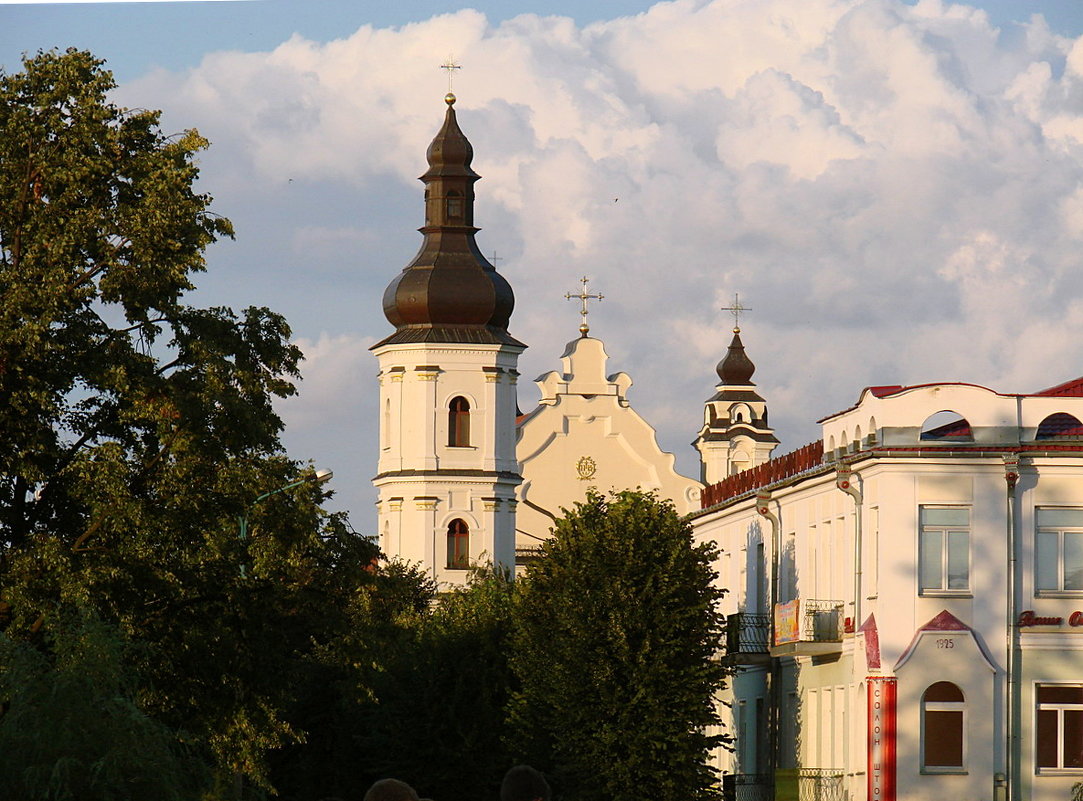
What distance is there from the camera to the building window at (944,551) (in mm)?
45438

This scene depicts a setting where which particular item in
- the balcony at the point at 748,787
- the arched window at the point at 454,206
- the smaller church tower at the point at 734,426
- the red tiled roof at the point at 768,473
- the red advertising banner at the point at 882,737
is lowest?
the balcony at the point at 748,787

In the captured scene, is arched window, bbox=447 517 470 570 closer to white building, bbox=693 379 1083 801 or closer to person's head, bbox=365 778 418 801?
white building, bbox=693 379 1083 801

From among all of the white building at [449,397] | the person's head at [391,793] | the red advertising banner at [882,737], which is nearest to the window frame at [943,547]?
the red advertising banner at [882,737]

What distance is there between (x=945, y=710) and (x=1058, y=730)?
211cm

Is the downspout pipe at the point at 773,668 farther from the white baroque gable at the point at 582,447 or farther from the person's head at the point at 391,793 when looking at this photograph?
the white baroque gable at the point at 582,447

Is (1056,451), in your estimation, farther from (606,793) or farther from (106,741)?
(106,741)

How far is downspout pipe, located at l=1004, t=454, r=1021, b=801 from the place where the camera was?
146 ft

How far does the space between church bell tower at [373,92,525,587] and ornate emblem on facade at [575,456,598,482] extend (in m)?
10.4

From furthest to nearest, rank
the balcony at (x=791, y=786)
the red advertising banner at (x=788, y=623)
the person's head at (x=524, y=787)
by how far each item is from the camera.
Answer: the red advertising banner at (x=788, y=623)
the balcony at (x=791, y=786)
the person's head at (x=524, y=787)

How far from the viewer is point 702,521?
2517 inches

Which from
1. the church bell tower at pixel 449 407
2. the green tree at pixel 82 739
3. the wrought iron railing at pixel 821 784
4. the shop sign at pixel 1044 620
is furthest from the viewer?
the church bell tower at pixel 449 407

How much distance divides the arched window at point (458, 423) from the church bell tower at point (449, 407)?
1.6 inches

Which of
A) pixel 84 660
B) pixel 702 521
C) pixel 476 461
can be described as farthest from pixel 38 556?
pixel 476 461

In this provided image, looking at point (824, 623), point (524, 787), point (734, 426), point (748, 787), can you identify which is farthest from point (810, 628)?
point (734, 426)
